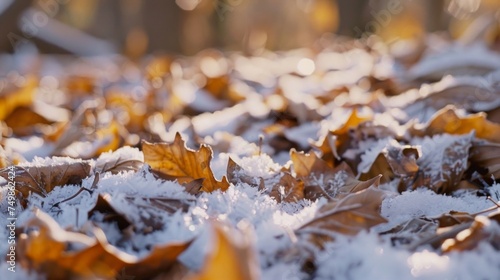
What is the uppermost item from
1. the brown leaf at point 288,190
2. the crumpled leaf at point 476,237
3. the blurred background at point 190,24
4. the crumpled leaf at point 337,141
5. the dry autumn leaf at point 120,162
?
the crumpled leaf at point 476,237

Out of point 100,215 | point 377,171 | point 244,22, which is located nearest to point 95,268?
point 100,215

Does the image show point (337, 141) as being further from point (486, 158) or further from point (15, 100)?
point (15, 100)

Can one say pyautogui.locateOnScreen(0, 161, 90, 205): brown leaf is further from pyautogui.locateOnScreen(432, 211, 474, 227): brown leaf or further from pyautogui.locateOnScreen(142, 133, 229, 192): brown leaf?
pyautogui.locateOnScreen(432, 211, 474, 227): brown leaf

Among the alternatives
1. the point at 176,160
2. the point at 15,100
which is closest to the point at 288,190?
the point at 176,160

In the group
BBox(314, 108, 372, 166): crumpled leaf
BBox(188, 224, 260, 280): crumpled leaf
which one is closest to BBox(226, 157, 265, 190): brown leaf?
BBox(314, 108, 372, 166): crumpled leaf

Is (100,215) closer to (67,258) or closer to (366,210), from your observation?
(67,258)

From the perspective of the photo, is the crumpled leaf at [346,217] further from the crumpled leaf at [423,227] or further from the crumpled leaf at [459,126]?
the crumpled leaf at [459,126]

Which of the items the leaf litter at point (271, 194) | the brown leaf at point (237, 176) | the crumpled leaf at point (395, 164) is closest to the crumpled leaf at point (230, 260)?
the leaf litter at point (271, 194)
